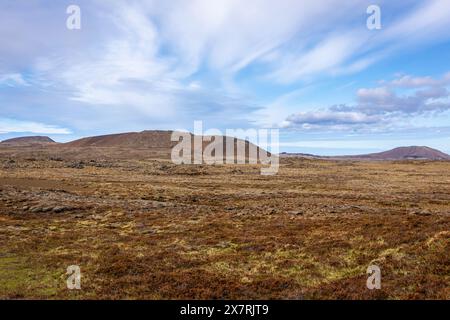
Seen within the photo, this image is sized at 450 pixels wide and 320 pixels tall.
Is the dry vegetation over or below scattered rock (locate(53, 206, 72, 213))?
below

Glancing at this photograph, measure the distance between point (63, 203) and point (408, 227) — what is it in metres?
31.3

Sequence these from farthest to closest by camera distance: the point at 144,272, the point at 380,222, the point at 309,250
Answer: the point at 380,222 → the point at 309,250 → the point at 144,272

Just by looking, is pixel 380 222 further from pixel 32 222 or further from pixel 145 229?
pixel 32 222

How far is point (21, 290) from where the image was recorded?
15047mm

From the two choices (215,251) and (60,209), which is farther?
(60,209)

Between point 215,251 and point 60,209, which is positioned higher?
point 60,209

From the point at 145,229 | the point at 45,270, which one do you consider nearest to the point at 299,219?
the point at 145,229

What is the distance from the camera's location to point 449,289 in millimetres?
14133

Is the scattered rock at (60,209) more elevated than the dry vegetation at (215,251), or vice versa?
the scattered rock at (60,209)

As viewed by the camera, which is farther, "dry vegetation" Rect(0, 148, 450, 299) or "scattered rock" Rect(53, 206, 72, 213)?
"scattered rock" Rect(53, 206, 72, 213)

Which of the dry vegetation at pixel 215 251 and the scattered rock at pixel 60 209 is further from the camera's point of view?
the scattered rock at pixel 60 209

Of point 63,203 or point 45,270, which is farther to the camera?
point 63,203

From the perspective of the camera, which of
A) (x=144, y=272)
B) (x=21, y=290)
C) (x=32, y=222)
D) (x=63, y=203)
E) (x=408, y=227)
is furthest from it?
(x=63, y=203)
